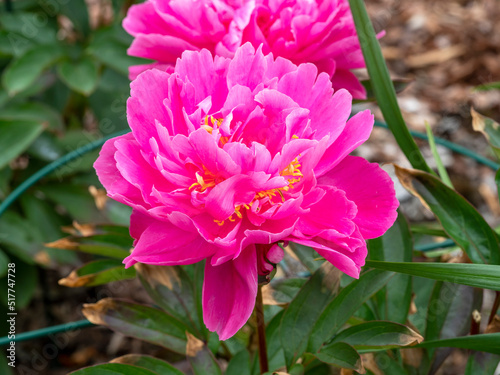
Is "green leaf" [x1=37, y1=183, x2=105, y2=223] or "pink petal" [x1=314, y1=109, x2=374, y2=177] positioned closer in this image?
"pink petal" [x1=314, y1=109, x2=374, y2=177]

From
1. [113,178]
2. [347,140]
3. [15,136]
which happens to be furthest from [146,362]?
[15,136]

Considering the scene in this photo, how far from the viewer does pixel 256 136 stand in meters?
0.54

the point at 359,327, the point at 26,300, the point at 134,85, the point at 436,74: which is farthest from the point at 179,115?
the point at 436,74

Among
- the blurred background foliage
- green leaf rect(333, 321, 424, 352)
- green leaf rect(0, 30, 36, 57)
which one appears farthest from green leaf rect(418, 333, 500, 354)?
green leaf rect(0, 30, 36, 57)

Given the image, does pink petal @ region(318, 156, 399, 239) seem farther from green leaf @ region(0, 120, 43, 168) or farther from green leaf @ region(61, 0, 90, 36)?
green leaf @ region(61, 0, 90, 36)

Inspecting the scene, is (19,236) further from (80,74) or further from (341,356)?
(341,356)

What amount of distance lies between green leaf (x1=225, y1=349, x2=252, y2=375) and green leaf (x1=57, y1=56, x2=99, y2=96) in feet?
2.56

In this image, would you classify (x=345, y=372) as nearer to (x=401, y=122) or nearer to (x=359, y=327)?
(x=359, y=327)

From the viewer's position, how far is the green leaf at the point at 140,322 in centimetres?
69

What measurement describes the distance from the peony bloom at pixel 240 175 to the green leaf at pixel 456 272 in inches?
1.8

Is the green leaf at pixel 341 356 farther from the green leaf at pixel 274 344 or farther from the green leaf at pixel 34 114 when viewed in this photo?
the green leaf at pixel 34 114

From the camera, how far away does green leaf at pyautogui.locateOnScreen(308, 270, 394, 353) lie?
62 centimetres

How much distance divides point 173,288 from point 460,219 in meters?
0.38

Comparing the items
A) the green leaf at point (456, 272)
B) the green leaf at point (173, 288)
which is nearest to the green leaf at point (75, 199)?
the green leaf at point (173, 288)
